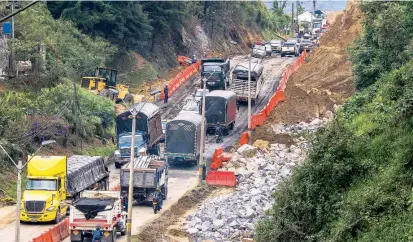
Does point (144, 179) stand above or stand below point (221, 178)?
above

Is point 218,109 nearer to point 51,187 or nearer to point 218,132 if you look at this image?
point 218,132

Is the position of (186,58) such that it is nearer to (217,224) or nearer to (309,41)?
(309,41)

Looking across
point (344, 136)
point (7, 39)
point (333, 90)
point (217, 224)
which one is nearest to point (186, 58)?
point (333, 90)

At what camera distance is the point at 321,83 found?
78.6 metres

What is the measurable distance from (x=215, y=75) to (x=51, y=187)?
115ft

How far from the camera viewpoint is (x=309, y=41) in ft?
366

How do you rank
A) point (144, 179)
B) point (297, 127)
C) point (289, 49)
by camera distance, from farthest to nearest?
point (289, 49) < point (297, 127) < point (144, 179)

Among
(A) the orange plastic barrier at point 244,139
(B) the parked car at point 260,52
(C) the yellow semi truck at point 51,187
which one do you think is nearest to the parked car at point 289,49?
(B) the parked car at point 260,52

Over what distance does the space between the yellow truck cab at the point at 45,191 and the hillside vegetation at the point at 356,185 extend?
497 inches

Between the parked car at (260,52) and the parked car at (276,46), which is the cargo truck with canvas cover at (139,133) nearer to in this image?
the parked car at (260,52)

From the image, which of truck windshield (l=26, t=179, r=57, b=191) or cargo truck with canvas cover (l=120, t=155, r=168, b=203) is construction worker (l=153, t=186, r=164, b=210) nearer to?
cargo truck with canvas cover (l=120, t=155, r=168, b=203)

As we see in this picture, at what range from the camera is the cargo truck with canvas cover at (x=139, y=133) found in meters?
56.1

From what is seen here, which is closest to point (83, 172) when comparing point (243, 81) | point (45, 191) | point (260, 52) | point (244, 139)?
point (45, 191)

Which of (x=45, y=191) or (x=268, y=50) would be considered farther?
(x=268, y=50)
